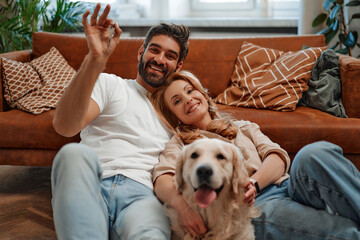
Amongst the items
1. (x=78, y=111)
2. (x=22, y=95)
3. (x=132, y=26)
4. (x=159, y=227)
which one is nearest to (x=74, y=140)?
(x=22, y=95)

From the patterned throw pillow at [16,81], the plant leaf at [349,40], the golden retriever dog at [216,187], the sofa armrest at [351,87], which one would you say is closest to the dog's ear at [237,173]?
the golden retriever dog at [216,187]

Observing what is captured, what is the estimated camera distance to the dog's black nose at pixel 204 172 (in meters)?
1.06

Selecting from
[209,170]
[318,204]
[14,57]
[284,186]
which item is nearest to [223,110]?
[284,186]

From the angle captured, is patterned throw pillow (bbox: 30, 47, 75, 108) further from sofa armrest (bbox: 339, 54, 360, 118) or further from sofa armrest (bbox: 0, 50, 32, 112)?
sofa armrest (bbox: 339, 54, 360, 118)

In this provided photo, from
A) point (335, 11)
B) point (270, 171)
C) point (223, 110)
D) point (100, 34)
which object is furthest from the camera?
point (335, 11)

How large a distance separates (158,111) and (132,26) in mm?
2874

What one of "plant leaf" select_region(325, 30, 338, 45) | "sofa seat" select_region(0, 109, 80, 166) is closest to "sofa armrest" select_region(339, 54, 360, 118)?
"plant leaf" select_region(325, 30, 338, 45)

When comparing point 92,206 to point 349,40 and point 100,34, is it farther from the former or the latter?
point 349,40

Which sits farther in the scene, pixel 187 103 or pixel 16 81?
pixel 16 81

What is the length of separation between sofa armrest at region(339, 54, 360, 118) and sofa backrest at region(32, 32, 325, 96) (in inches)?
20.3

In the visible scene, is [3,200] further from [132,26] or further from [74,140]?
[132,26]

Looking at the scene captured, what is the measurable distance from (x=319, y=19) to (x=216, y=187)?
3.08 metres

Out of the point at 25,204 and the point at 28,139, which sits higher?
the point at 28,139

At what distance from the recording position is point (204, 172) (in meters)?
1.07
